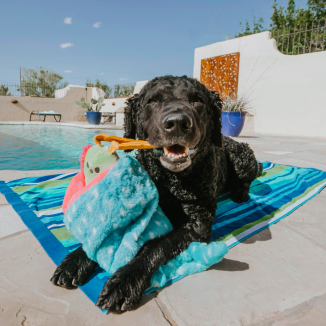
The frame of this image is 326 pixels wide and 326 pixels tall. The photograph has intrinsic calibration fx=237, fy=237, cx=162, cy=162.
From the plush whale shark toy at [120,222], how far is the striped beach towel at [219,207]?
0.46 ft

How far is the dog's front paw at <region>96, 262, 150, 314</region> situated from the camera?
1284mm

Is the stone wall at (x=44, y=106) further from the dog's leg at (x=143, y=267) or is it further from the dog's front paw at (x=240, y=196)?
the dog's leg at (x=143, y=267)

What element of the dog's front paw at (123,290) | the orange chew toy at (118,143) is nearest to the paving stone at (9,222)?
the orange chew toy at (118,143)

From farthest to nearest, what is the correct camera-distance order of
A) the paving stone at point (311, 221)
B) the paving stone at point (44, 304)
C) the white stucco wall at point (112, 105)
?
the white stucco wall at point (112, 105), the paving stone at point (311, 221), the paving stone at point (44, 304)

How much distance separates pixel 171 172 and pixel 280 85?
12.5m

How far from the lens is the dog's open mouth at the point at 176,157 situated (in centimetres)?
178

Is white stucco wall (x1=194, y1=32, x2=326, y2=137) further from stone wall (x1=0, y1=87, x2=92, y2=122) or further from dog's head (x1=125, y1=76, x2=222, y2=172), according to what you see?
stone wall (x1=0, y1=87, x2=92, y2=122)

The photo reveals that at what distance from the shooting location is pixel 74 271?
58.7 inches

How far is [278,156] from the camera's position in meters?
6.10

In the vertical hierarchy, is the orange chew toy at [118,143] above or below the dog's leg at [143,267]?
above

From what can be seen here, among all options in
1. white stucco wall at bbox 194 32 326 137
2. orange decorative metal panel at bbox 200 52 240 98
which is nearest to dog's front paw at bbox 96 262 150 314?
white stucco wall at bbox 194 32 326 137

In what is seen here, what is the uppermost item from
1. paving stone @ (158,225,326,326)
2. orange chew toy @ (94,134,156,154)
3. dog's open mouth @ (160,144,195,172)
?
orange chew toy @ (94,134,156,154)

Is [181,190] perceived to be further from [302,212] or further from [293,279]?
[302,212]

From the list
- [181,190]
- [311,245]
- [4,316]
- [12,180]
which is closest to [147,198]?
[181,190]
